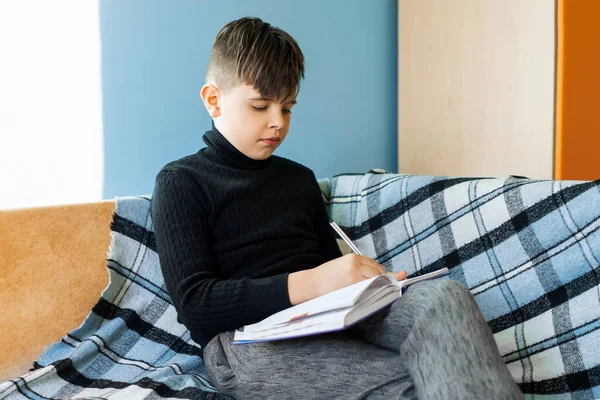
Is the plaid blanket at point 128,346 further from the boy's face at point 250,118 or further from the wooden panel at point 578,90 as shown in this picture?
the wooden panel at point 578,90

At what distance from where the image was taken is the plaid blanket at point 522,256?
3.09ft

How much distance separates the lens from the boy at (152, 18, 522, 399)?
0.74 meters

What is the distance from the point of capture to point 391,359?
83 centimetres

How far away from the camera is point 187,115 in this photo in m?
1.41

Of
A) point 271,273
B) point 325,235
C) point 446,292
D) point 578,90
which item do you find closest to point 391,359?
point 446,292

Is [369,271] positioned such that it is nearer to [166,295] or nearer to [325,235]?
[325,235]

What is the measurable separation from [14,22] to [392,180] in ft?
2.72

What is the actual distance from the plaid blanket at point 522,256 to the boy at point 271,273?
0.18 m

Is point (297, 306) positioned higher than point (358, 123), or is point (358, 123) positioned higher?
point (358, 123)

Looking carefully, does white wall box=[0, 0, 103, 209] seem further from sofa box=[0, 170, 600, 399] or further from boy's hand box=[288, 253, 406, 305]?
boy's hand box=[288, 253, 406, 305]

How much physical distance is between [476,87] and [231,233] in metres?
0.84

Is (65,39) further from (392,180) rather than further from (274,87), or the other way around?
(392,180)

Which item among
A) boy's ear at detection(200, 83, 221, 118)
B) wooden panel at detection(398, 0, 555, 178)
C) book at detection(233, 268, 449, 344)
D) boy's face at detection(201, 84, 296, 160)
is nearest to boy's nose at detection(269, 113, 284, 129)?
boy's face at detection(201, 84, 296, 160)

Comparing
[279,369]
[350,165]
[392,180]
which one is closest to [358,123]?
[350,165]
